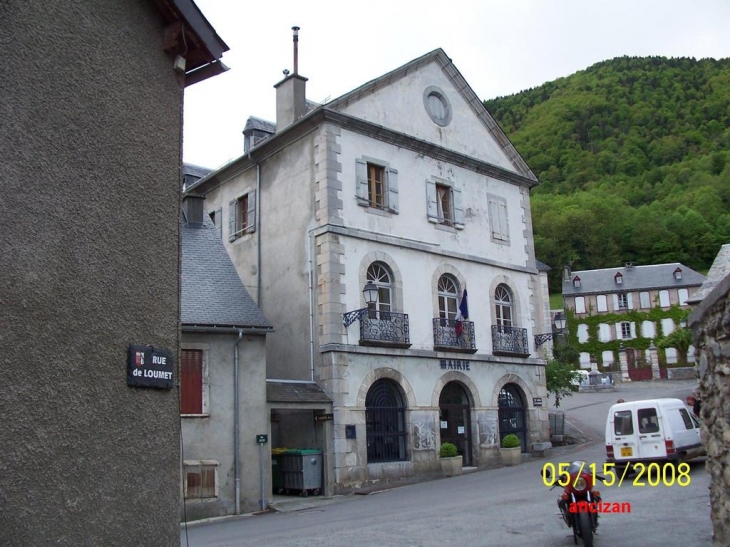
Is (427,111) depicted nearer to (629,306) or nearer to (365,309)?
(365,309)

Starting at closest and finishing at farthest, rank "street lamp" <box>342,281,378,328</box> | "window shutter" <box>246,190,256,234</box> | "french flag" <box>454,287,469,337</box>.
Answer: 1. "street lamp" <box>342,281,378,328</box>
2. "french flag" <box>454,287,469,337</box>
3. "window shutter" <box>246,190,256,234</box>

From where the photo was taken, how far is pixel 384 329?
66.4 feet

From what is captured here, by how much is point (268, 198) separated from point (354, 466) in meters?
7.99

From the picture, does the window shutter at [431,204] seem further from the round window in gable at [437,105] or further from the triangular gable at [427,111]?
the round window in gable at [437,105]

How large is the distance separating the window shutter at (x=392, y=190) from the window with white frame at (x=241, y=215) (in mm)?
4132

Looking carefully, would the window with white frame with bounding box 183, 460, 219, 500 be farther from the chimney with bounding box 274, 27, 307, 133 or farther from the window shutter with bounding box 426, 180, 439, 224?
the chimney with bounding box 274, 27, 307, 133

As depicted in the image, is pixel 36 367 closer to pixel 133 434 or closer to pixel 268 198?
pixel 133 434

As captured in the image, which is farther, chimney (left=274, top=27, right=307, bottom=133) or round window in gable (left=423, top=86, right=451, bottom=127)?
round window in gable (left=423, top=86, right=451, bottom=127)

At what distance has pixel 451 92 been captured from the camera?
80.4ft

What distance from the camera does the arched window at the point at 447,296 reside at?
890 inches

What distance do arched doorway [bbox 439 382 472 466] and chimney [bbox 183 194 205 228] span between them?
804 cm

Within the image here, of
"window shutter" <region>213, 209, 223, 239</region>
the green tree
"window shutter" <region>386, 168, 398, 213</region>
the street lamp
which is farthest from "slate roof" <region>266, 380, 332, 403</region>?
the green tree

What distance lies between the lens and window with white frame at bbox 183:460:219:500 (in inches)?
619
